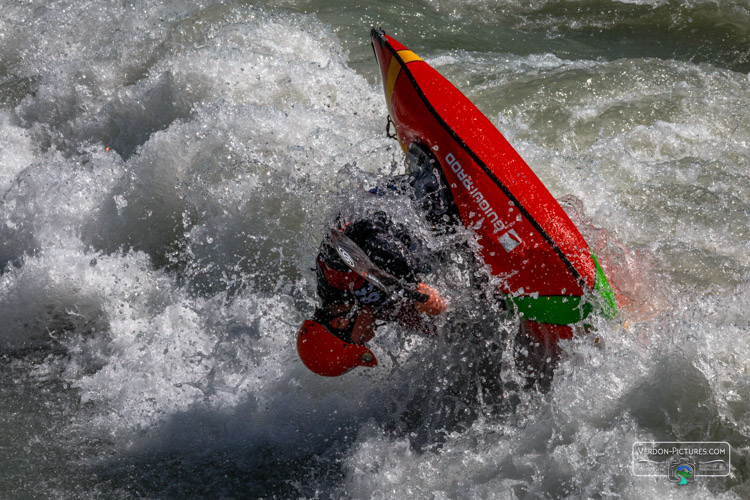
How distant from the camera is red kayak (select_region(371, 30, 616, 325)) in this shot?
3.09m

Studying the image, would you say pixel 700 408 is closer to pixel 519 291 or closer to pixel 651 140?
pixel 519 291

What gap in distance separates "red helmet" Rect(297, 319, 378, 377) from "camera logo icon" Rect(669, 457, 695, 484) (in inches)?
52.6

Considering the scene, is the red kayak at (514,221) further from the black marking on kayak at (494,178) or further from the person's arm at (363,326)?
the person's arm at (363,326)

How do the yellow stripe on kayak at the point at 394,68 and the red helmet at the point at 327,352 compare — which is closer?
the red helmet at the point at 327,352

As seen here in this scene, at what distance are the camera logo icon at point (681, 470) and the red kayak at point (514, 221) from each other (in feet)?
2.24

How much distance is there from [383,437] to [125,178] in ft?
8.74

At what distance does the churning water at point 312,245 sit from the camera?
301cm

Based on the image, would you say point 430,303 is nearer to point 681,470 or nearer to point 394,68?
point 681,470

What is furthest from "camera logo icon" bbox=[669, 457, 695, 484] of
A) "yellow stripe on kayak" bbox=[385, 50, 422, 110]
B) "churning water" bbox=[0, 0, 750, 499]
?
"yellow stripe on kayak" bbox=[385, 50, 422, 110]

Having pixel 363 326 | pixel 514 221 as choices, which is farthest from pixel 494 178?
pixel 363 326

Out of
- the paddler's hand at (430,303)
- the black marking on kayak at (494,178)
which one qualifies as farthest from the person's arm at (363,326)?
the black marking on kayak at (494,178)

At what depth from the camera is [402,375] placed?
12.0ft

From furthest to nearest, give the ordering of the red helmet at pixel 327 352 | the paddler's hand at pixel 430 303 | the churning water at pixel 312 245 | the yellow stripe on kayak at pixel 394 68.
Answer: the yellow stripe on kayak at pixel 394 68
the red helmet at pixel 327 352
the paddler's hand at pixel 430 303
the churning water at pixel 312 245

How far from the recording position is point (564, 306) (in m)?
3.09
